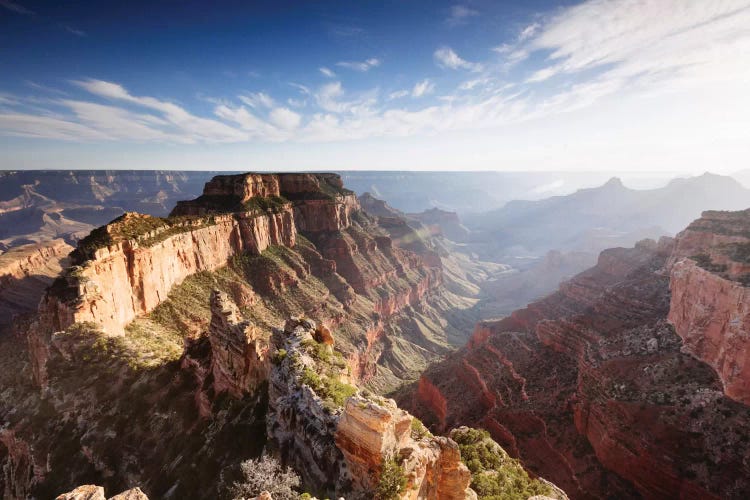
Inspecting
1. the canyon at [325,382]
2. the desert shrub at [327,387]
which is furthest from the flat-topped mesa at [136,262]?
the desert shrub at [327,387]

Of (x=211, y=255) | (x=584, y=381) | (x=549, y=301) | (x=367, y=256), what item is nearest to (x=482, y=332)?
(x=549, y=301)

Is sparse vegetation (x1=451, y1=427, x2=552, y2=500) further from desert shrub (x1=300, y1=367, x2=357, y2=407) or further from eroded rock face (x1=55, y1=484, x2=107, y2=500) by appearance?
eroded rock face (x1=55, y1=484, x2=107, y2=500)

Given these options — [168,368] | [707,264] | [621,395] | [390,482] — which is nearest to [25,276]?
[168,368]

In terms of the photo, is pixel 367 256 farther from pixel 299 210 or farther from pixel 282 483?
pixel 282 483

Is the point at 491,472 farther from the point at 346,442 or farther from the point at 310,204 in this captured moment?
the point at 310,204

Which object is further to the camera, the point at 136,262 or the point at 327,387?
the point at 136,262

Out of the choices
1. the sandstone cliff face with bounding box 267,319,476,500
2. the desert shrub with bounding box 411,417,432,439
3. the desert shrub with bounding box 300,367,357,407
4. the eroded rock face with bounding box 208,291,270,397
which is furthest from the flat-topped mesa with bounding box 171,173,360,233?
the desert shrub with bounding box 411,417,432,439
